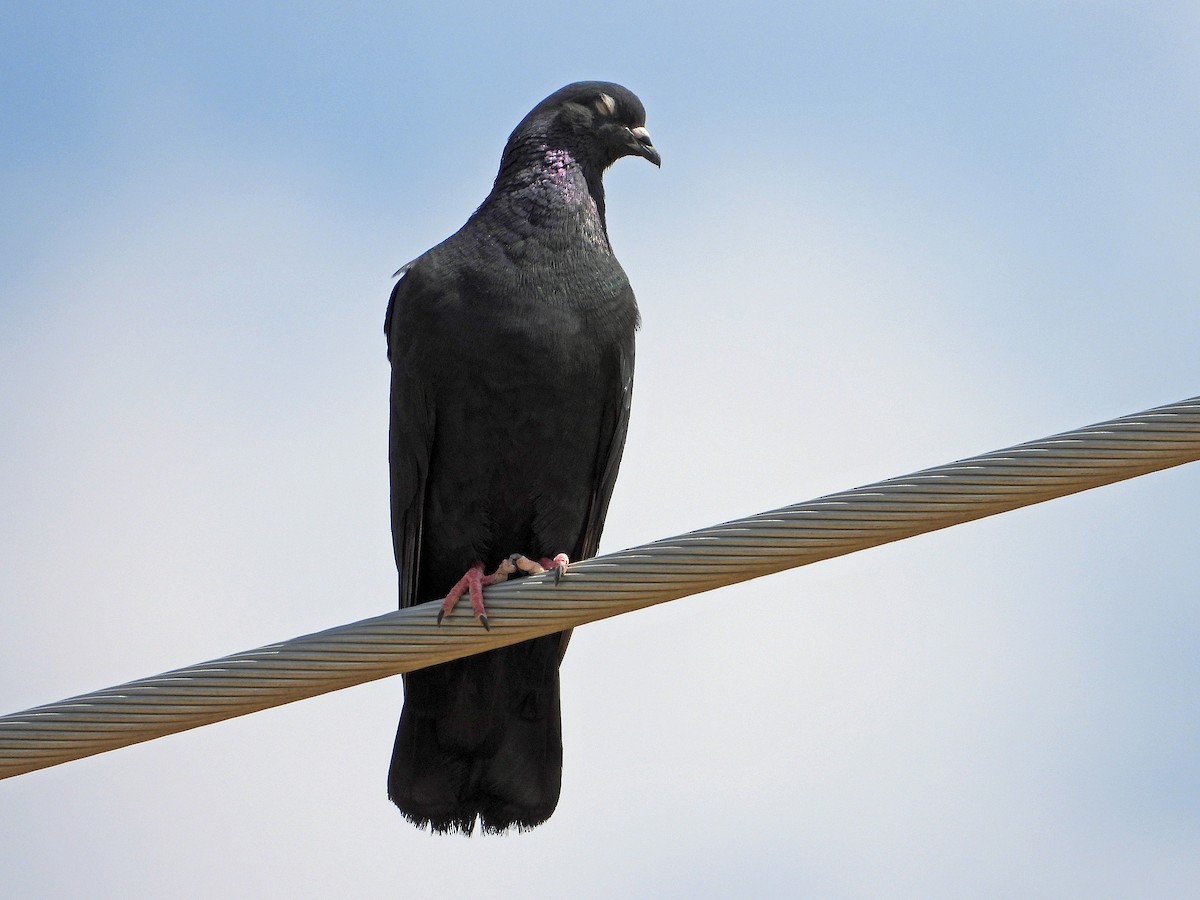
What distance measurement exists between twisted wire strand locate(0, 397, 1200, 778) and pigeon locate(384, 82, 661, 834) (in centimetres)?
122

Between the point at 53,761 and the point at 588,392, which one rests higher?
the point at 588,392

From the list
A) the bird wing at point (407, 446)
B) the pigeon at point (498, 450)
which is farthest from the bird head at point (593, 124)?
the bird wing at point (407, 446)

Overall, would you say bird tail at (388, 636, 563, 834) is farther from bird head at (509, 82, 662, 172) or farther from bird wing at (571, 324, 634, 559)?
bird head at (509, 82, 662, 172)

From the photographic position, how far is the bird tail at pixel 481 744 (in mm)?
4883

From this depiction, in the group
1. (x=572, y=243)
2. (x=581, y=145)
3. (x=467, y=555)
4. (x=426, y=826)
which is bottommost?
(x=426, y=826)

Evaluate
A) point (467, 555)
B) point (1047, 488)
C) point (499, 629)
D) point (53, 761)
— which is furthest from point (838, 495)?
point (467, 555)

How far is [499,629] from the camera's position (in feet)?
11.8

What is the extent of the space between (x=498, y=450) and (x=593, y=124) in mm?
1489

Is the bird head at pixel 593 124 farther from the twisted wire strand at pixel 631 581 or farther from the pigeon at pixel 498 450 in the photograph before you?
the twisted wire strand at pixel 631 581

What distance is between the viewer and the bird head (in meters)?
5.57

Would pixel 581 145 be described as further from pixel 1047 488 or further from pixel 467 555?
pixel 1047 488

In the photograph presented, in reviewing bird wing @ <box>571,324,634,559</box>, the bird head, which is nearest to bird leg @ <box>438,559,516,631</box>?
bird wing @ <box>571,324,634,559</box>

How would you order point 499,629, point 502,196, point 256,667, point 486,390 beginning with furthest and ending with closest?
point 502,196
point 486,390
point 499,629
point 256,667

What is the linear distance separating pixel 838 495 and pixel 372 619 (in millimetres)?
1128
